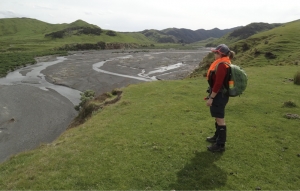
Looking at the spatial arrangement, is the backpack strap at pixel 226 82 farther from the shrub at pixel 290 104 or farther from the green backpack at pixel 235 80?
the shrub at pixel 290 104

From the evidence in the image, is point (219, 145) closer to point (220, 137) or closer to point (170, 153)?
point (220, 137)

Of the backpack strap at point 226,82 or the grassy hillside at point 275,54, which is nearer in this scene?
the backpack strap at point 226,82

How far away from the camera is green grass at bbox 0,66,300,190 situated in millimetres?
9047

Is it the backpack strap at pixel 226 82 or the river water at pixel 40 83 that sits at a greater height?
the backpack strap at pixel 226 82

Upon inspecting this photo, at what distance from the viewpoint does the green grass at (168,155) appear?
9047mm

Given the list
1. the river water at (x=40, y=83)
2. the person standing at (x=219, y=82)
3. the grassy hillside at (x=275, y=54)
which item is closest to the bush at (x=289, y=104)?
the person standing at (x=219, y=82)

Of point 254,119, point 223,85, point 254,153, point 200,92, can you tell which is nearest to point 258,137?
point 254,153

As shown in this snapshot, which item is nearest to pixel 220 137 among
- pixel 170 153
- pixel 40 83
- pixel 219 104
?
pixel 219 104

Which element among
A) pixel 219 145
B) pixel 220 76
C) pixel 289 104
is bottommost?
pixel 289 104

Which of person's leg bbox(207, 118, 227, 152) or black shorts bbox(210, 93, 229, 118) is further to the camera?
person's leg bbox(207, 118, 227, 152)

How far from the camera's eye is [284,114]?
15977 millimetres

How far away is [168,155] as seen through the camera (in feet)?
35.6

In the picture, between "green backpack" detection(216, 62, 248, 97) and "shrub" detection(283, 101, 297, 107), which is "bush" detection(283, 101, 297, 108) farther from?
"green backpack" detection(216, 62, 248, 97)

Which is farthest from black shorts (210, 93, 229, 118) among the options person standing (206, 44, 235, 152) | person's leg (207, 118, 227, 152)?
person's leg (207, 118, 227, 152)
